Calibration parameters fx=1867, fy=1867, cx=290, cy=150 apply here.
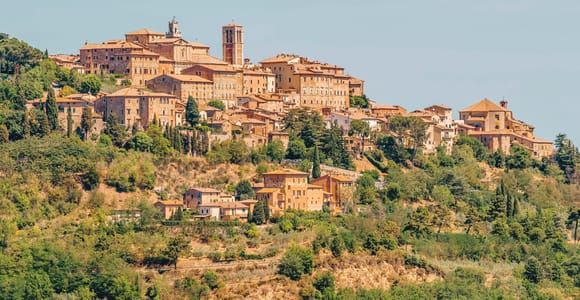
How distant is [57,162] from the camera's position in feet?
242

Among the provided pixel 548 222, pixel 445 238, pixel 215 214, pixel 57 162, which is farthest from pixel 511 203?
pixel 57 162

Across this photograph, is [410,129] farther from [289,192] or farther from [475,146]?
[289,192]

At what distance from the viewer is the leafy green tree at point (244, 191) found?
2987 inches

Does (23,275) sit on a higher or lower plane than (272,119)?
lower

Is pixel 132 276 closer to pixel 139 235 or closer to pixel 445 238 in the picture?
pixel 139 235

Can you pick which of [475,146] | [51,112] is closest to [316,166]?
[51,112]

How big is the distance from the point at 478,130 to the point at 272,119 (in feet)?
51.4

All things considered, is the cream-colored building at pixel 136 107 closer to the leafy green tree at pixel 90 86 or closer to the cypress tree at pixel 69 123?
the cypress tree at pixel 69 123

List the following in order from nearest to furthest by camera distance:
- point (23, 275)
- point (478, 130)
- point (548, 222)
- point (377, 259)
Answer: point (23, 275)
point (377, 259)
point (548, 222)
point (478, 130)

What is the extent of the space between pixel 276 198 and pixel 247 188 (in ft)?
4.41

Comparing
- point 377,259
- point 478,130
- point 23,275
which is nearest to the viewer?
point 23,275

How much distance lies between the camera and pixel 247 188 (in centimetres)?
7594

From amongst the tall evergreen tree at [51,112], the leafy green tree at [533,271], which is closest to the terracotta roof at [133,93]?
the tall evergreen tree at [51,112]

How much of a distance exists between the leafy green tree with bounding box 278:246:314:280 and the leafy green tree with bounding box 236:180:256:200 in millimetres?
5541
